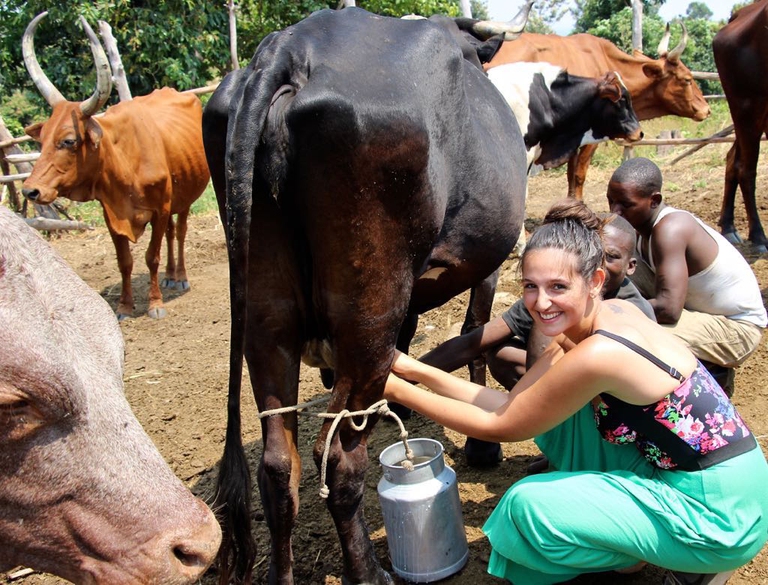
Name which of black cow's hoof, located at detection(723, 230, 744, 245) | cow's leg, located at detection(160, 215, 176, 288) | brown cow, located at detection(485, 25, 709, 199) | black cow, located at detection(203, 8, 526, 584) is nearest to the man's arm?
black cow, located at detection(203, 8, 526, 584)

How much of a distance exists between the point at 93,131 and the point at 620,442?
551 cm

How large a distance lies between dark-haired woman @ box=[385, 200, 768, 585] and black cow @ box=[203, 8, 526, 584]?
0.46m

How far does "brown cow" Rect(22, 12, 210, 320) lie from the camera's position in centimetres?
621

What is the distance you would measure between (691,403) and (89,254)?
8.17 m

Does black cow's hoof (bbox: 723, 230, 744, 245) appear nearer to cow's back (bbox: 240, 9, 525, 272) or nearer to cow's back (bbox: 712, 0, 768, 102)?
cow's back (bbox: 712, 0, 768, 102)

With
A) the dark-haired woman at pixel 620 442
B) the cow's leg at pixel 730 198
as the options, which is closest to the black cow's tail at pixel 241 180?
the dark-haired woman at pixel 620 442

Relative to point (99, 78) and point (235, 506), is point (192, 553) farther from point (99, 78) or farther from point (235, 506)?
point (99, 78)

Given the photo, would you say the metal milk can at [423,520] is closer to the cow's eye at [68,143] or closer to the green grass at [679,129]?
the cow's eye at [68,143]

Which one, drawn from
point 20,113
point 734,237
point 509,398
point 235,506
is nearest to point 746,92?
point 734,237

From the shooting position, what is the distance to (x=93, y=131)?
20.9ft

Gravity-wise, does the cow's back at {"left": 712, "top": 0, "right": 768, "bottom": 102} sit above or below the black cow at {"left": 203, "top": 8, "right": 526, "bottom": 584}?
below

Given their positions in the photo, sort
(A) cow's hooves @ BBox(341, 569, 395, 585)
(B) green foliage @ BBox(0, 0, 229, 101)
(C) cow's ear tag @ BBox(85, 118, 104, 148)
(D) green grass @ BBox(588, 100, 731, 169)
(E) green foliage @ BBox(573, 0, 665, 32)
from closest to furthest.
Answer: (A) cow's hooves @ BBox(341, 569, 395, 585)
(C) cow's ear tag @ BBox(85, 118, 104, 148)
(D) green grass @ BBox(588, 100, 731, 169)
(B) green foliage @ BBox(0, 0, 229, 101)
(E) green foliage @ BBox(573, 0, 665, 32)

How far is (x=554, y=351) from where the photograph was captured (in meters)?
2.66

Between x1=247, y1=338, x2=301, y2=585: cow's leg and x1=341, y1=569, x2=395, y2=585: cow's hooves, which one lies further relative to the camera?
x1=341, y1=569, x2=395, y2=585: cow's hooves
